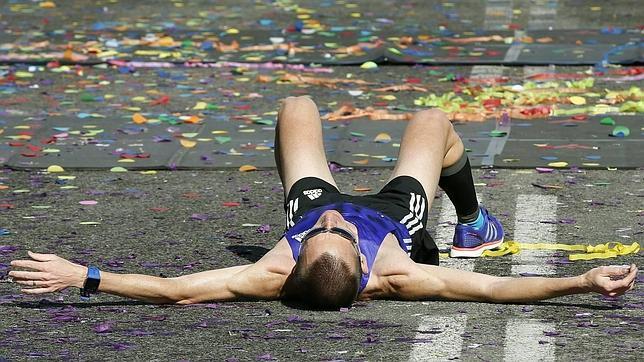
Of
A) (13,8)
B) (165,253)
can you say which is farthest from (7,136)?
(13,8)

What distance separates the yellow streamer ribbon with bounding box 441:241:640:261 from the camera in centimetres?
702

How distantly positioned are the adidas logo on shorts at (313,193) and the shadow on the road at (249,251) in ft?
1.97

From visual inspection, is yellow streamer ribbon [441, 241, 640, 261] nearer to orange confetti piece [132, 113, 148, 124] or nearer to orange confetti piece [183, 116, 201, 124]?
orange confetti piece [183, 116, 201, 124]

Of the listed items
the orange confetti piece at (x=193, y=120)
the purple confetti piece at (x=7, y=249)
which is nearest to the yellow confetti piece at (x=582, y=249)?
the purple confetti piece at (x=7, y=249)

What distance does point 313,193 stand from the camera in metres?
6.74

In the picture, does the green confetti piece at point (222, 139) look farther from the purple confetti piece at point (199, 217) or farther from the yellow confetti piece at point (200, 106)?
the purple confetti piece at point (199, 217)

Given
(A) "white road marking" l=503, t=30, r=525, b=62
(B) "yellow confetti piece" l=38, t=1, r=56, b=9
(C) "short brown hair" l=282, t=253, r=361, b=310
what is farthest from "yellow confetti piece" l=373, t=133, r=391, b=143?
(B) "yellow confetti piece" l=38, t=1, r=56, b=9

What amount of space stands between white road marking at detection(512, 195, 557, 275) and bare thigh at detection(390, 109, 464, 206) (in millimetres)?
589

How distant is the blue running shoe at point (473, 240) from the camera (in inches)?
278

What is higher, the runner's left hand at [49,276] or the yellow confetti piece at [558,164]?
the runner's left hand at [49,276]

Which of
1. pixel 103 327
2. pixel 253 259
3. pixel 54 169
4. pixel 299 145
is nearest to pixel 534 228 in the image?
pixel 299 145

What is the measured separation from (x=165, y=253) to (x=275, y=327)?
4.95ft

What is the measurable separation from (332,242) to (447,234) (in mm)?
1882

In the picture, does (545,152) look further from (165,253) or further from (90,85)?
(90,85)
